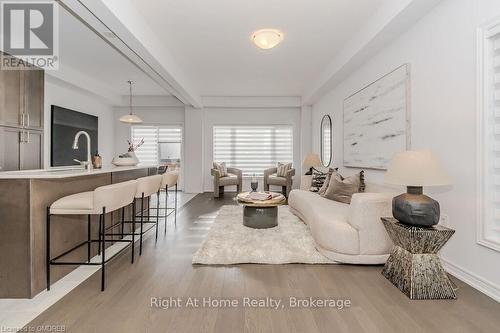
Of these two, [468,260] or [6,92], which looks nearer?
[468,260]

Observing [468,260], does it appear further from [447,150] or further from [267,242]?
[267,242]

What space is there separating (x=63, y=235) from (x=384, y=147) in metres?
3.77

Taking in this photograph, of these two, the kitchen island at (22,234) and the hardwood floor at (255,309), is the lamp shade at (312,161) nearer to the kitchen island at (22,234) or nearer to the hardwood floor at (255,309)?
the hardwood floor at (255,309)

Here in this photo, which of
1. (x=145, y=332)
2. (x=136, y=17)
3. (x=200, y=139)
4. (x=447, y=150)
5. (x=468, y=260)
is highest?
(x=136, y=17)

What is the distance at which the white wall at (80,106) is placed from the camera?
554 cm

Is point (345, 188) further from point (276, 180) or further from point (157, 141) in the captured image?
point (157, 141)

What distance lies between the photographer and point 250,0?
2.91m

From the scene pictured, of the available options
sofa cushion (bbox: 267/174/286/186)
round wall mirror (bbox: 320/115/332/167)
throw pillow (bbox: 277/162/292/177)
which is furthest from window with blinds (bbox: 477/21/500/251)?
throw pillow (bbox: 277/162/292/177)

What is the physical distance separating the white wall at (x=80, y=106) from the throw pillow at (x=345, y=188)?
5859 mm

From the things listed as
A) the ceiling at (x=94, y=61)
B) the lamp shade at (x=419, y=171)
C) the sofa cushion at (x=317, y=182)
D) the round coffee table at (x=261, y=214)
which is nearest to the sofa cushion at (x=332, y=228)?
the round coffee table at (x=261, y=214)

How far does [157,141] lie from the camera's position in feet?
26.4

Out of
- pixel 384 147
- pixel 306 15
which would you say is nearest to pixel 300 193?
pixel 384 147

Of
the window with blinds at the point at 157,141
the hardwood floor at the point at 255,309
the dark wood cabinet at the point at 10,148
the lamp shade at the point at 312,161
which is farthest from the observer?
the window with blinds at the point at 157,141

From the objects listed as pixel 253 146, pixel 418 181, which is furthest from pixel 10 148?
pixel 253 146
